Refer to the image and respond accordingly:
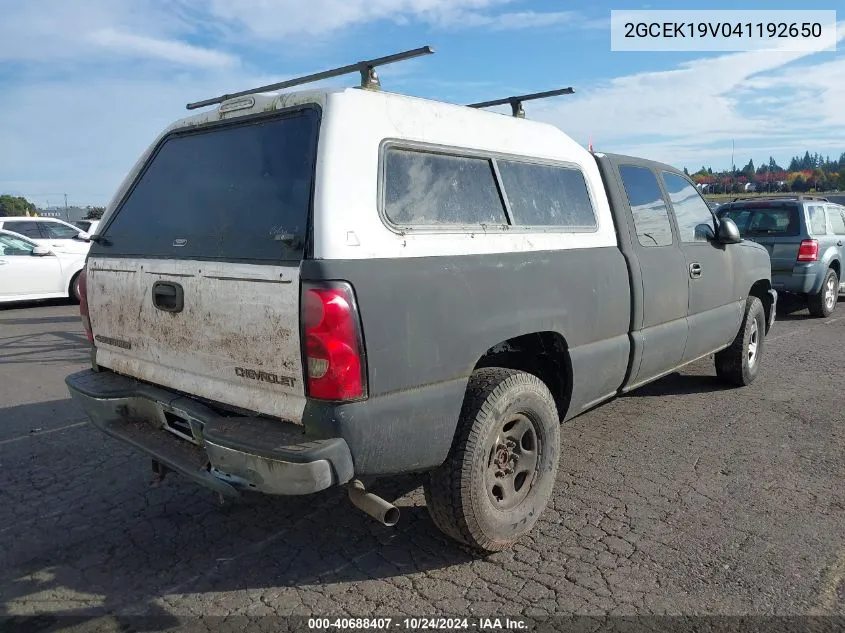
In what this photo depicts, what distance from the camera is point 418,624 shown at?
2.71m

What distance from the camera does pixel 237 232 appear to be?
292cm

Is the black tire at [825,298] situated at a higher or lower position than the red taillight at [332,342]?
lower

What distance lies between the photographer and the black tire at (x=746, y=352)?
5941mm

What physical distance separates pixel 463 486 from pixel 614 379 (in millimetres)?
1572

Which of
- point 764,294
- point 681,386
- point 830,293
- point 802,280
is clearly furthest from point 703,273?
point 830,293

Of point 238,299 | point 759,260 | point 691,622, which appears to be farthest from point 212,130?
point 759,260

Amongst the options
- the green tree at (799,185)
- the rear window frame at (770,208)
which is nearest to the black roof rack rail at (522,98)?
the rear window frame at (770,208)

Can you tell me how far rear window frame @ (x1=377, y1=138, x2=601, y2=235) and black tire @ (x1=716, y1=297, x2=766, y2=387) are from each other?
2598 mm

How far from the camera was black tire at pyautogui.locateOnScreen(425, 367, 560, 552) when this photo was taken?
2.99 metres

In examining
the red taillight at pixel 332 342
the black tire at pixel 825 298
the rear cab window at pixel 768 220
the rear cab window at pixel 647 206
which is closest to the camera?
the red taillight at pixel 332 342

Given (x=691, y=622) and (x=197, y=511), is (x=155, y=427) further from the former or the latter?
(x=691, y=622)

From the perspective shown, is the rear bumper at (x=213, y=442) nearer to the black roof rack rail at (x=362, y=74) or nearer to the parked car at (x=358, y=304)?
the parked car at (x=358, y=304)

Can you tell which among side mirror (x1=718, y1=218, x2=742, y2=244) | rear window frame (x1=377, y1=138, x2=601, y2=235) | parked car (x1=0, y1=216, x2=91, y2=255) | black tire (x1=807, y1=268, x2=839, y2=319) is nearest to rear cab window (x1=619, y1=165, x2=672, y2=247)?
rear window frame (x1=377, y1=138, x2=601, y2=235)

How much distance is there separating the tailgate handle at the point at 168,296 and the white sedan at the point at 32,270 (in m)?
9.74
